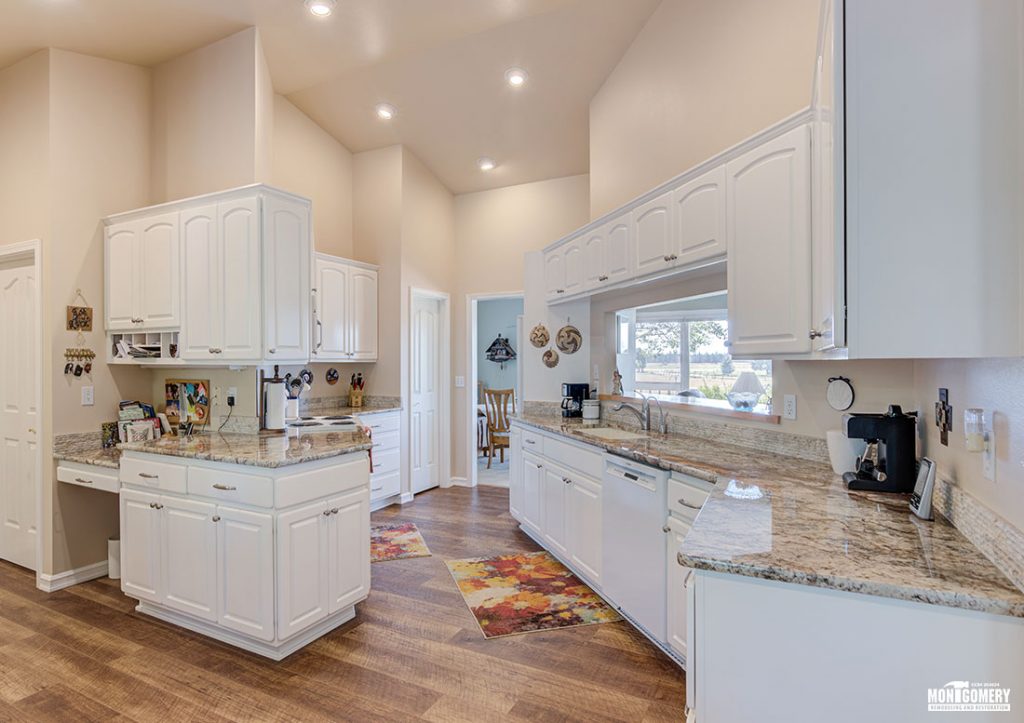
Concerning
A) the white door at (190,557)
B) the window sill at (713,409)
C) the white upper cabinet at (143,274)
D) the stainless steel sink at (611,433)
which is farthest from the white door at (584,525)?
the white upper cabinet at (143,274)

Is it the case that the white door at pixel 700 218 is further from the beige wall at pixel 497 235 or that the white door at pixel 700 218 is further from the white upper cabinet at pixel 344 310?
the white upper cabinet at pixel 344 310

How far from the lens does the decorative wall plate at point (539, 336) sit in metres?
4.70

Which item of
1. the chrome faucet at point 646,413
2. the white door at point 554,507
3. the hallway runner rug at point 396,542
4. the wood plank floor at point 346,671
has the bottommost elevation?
the hallway runner rug at point 396,542

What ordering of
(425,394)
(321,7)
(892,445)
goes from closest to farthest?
(892,445) < (321,7) < (425,394)

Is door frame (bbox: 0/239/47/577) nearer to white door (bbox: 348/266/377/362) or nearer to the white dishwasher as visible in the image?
white door (bbox: 348/266/377/362)

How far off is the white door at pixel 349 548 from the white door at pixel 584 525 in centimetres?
125

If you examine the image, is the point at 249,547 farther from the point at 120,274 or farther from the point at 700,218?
the point at 700,218

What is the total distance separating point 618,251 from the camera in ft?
11.3

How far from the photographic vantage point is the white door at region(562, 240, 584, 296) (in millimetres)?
4004

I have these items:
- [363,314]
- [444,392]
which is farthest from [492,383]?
[363,314]

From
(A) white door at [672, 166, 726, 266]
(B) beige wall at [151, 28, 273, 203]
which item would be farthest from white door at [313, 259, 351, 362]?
(A) white door at [672, 166, 726, 266]

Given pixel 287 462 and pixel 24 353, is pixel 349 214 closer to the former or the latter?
pixel 24 353

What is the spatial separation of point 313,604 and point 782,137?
2.95 metres

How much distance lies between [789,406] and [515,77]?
10.5 feet
